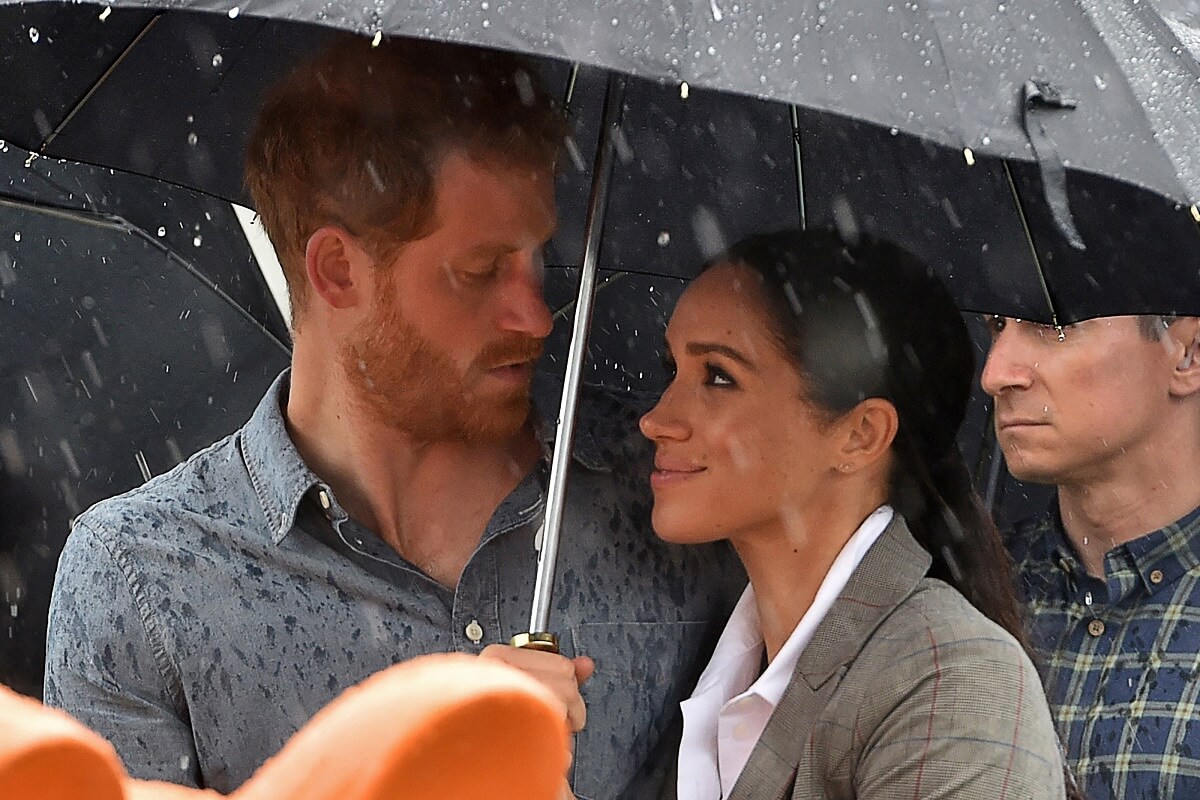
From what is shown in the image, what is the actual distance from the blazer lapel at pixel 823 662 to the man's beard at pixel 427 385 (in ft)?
2.10

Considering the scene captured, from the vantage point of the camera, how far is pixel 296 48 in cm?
348

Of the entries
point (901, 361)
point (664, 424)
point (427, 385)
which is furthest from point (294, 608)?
point (901, 361)

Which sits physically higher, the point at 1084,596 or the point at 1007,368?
the point at 1007,368

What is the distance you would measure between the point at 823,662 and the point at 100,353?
8.20ft

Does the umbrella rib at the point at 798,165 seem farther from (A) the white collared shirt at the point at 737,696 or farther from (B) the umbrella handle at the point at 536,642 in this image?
(B) the umbrella handle at the point at 536,642

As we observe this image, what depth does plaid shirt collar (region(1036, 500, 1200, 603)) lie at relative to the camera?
3.66 meters

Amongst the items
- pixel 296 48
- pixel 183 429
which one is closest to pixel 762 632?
pixel 296 48

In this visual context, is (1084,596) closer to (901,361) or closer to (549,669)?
(901,361)

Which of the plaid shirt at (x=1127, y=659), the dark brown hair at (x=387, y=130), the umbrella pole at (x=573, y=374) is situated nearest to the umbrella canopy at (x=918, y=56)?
the umbrella pole at (x=573, y=374)

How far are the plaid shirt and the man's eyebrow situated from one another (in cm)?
105

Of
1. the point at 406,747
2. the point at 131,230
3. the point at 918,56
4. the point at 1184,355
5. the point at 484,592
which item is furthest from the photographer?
the point at 131,230

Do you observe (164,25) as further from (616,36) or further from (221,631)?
(616,36)

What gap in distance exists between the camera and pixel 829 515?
309 centimetres

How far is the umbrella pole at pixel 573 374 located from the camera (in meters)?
2.73
